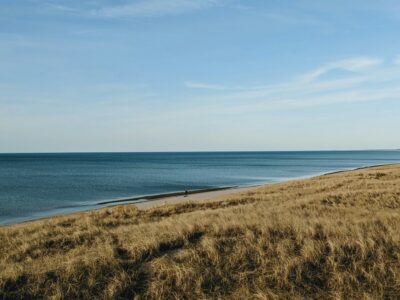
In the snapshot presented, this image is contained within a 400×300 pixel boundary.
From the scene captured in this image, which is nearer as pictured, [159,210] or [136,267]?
[136,267]

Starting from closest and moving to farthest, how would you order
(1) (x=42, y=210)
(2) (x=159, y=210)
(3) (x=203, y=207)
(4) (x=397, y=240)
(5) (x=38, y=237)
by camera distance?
(4) (x=397, y=240)
(5) (x=38, y=237)
(2) (x=159, y=210)
(3) (x=203, y=207)
(1) (x=42, y=210)

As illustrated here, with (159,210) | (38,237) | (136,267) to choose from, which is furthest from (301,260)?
(159,210)

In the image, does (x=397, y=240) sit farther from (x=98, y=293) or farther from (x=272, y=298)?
(x=98, y=293)

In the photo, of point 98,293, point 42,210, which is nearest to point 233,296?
point 98,293

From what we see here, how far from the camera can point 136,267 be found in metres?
8.51

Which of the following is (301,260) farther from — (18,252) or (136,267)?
(18,252)

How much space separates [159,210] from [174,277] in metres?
12.7

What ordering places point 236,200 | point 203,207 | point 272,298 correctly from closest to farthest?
point 272,298
point 203,207
point 236,200

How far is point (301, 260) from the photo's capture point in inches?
332

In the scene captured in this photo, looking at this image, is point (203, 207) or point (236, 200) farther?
point (236, 200)

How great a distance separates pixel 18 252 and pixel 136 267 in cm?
422

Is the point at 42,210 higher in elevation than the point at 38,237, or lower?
lower

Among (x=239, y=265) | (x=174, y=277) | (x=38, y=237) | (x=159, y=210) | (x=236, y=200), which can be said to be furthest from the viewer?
(x=236, y=200)

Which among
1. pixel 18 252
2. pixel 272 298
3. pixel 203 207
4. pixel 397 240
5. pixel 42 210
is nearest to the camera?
pixel 272 298
